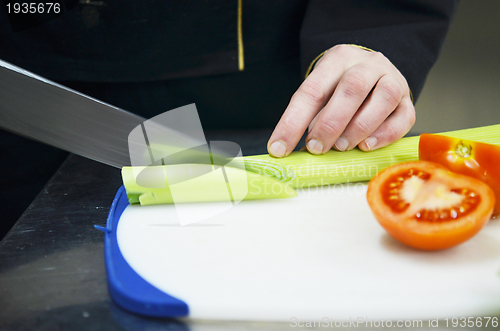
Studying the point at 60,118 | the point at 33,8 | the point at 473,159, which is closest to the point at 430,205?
the point at 473,159

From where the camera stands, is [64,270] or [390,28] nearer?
[64,270]

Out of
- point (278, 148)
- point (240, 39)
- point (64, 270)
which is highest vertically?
point (240, 39)

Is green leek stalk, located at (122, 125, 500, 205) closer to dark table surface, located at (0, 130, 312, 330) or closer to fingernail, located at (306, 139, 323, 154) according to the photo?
fingernail, located at (306, 139, 323, 154)

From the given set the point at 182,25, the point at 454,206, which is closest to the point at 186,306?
the point at 454,206

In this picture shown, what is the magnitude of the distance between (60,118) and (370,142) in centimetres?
85

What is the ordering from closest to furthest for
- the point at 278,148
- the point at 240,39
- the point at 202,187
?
the point at 202,187 < the point at 278,148 < the point at 240,39

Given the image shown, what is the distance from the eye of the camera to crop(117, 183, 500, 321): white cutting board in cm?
61

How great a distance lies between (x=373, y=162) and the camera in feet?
3.32

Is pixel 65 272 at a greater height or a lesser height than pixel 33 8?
lesser

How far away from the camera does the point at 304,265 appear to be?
700mm

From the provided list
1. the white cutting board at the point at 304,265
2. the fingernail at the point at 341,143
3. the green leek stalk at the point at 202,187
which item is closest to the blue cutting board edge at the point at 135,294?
the white cutting board at the point at 304,265

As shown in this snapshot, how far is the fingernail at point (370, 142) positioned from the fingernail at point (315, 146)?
14 centimetres

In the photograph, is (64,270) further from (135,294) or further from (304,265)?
(304,265)

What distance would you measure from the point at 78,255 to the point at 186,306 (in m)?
0.33
